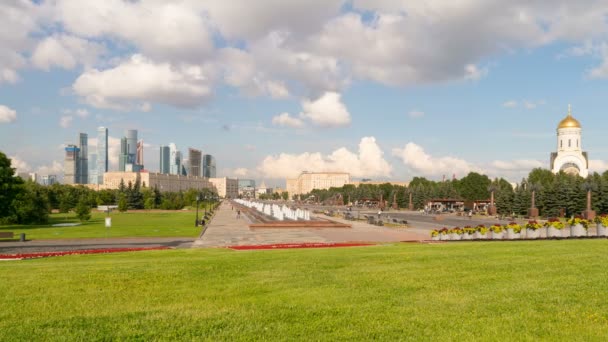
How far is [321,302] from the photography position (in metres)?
8.27

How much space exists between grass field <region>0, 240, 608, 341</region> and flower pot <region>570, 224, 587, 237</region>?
1107 cm

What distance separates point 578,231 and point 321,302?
19.1 m

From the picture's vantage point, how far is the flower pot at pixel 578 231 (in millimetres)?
22453

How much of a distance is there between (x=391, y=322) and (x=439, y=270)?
4.61m

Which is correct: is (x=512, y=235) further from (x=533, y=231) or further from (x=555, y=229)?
(x=555, y=229)

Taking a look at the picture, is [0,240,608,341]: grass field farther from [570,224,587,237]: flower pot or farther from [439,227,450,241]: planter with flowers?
[439,227,450,241]: planter with flowers

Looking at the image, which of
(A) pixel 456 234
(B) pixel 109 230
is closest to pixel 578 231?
(A) pixel 456 234

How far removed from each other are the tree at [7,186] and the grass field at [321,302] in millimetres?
43340

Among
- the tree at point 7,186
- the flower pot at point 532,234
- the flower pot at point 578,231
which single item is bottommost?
the flower pot at point 532,234

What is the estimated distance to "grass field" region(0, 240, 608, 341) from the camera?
261 inches

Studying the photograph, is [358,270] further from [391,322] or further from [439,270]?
[391,322]

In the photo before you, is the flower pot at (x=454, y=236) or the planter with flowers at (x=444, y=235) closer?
the flower pot at (x=454, y=236)

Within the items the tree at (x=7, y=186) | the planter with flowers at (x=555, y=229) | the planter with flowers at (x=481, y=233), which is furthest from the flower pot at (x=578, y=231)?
the tree at (x=7, y=186)

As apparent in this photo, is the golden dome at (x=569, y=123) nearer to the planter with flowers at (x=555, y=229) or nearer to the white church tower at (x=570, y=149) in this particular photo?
the white church tower at (x=570, y=149)
